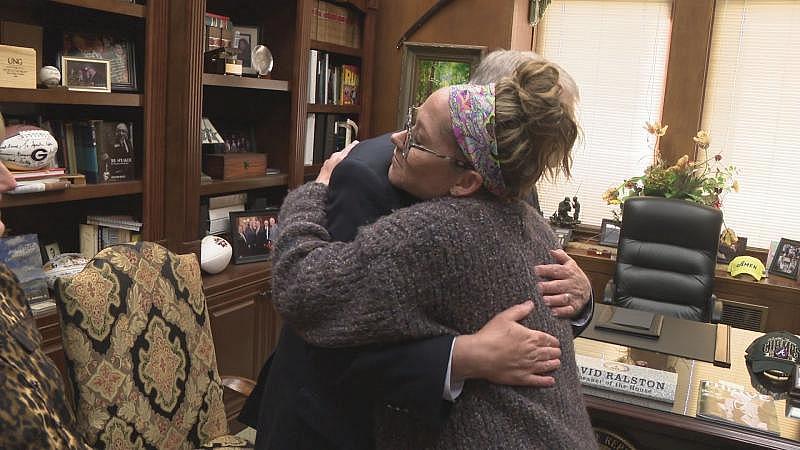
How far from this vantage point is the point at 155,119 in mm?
2953

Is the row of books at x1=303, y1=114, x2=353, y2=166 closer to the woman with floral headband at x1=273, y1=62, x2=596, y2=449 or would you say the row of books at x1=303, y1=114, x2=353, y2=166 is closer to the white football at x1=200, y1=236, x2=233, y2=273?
the white football at x1=200, y1=236, x2=233, y2=273

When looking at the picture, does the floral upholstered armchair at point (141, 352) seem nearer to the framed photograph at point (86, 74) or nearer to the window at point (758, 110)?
the framed photograph at point (86, 74)

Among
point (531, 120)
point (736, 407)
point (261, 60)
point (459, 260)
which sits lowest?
point (736, 407)

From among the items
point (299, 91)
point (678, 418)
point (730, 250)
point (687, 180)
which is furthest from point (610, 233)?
point (678, 418)

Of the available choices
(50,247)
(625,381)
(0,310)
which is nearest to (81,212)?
(50,247)

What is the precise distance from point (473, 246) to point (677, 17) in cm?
397

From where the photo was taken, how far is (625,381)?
2197 millimetres

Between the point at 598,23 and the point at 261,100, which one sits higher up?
the point at 598,23

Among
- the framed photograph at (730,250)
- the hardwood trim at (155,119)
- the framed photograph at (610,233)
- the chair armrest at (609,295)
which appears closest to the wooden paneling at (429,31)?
the framed photograph at (610,233)

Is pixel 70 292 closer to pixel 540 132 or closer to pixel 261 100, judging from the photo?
pixel 540 132

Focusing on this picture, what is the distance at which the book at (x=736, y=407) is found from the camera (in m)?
2.02

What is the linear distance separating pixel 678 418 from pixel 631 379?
0.63 feet

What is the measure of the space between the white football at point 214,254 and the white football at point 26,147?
35.8 inches

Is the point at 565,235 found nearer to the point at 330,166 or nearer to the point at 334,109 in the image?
the point at 334,109
